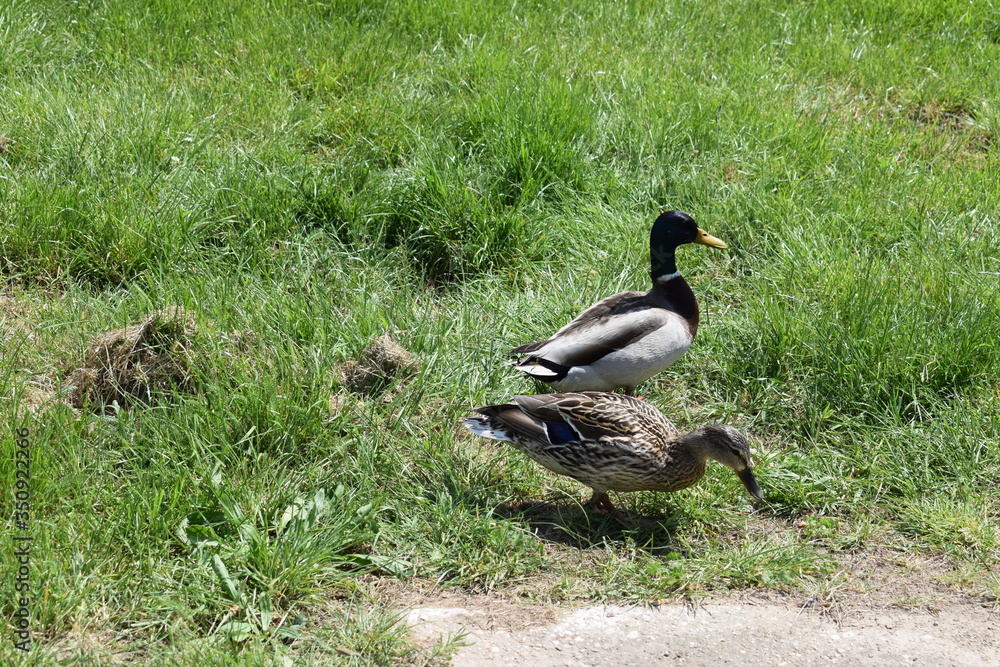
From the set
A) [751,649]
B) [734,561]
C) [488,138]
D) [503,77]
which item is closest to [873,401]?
[734,561]

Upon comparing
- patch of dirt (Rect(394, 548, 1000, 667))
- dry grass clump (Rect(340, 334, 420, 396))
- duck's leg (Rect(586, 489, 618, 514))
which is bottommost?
patch of dirt (Rect(394, 548, 1000, 667))

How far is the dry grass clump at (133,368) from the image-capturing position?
13.6ft

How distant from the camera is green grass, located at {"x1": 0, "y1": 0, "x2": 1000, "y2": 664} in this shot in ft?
11.4

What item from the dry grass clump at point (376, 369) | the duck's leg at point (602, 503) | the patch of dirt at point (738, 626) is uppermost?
the dry grass clump at point (376, 369)

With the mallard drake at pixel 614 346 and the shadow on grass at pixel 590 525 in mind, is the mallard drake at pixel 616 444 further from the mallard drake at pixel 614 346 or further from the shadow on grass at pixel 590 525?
the mallard drake at pixel 614 346

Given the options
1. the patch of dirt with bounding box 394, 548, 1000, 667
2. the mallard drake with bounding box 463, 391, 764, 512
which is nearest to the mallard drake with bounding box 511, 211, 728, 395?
the mallard drake with bounding box 463, 391, 764, 512

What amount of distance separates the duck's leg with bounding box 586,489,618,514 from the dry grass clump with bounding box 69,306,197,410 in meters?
1.74

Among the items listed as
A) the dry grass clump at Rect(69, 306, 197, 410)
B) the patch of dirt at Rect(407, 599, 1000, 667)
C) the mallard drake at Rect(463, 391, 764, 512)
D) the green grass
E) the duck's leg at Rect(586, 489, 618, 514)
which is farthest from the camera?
the dry grass clump at Rect(69, 306, 197, 410)

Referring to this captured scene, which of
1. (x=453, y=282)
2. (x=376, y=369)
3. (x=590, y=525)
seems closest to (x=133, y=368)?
(x=376, y=369)

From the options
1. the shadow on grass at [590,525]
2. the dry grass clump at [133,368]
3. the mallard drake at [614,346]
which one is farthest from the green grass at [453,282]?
the mallard drake at [614,346]

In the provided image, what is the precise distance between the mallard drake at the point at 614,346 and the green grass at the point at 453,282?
235 mm

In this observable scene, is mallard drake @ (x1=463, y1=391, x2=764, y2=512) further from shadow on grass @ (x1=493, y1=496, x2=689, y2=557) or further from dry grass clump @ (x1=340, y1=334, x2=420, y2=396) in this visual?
dry grass clump @ (x1=340, y1=334, x2=420, y2=396)

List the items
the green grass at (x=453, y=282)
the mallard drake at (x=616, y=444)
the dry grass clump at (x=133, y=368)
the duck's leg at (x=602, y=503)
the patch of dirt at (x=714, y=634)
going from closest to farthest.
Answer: the patch of dirt at (x=714, y=634)
the green grass at (x=453, y=282)
the mallard drake at (x=616, y=444)
the duck's leg at (x=602, y=503)
the dry grass clump at (x=133, y=368)

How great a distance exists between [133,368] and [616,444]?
206cm
